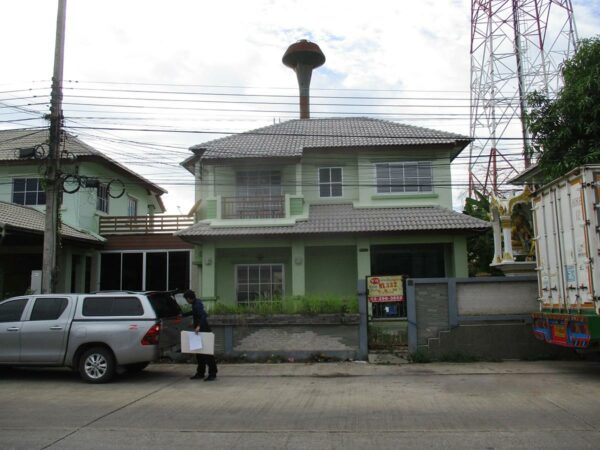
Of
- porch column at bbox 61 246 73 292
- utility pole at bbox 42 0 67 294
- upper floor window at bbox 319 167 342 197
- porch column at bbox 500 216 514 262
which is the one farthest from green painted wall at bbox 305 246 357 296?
porch column at bbox 61 246 73 292

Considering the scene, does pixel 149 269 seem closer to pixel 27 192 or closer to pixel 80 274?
pixel 80 274

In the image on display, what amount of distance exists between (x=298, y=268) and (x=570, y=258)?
32.9ft

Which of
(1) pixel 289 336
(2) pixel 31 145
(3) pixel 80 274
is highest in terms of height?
(2) pixel 31 145

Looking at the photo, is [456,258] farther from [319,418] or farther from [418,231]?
[319,418]

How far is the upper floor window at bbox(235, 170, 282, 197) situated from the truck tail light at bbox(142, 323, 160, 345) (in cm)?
1031

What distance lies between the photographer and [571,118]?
11945 millimetres

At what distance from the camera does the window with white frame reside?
19531mm

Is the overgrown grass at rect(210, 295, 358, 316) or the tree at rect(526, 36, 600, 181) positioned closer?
the tree at rect(526, 36, 600, 181)

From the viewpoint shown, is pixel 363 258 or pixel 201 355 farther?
pixel 363 258

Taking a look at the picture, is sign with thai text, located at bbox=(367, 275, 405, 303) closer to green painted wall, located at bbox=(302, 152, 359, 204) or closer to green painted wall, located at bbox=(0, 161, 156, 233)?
green painted wall, located at bbox=(302, 152, 359, 204)

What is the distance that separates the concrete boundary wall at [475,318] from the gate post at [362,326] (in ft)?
3.18

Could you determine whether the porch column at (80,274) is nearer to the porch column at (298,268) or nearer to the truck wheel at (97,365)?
the porch column at (298,268)

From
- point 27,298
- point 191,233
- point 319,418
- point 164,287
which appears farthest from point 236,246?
point 319,418

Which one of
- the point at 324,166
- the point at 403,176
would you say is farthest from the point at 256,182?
the point at 403,176
